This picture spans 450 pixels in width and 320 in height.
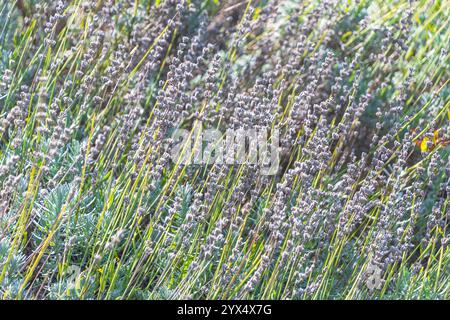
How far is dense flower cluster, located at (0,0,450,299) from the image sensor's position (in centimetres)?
248

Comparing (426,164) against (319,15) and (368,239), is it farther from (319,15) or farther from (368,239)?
(319,15)

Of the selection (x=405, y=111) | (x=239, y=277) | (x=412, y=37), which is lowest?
(x=239, y=277)

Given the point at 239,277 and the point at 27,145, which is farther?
the point at 27,145

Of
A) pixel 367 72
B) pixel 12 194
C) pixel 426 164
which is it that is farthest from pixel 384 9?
pixel 12 194

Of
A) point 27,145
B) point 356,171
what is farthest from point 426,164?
point 27,145

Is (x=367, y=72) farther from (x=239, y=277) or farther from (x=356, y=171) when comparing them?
(x=239, y=277)

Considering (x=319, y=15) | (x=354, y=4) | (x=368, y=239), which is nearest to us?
(x=368, y=239)

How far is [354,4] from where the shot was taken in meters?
3.81

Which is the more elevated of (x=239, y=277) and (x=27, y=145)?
(x=27, y=145)

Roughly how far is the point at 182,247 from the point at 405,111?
1.60 meters

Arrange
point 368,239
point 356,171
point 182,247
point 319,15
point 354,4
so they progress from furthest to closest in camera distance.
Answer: point 354,4 < point 319,15 < point 356,171 < point 368,239 < point 182,247

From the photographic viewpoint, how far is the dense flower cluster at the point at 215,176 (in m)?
2.48

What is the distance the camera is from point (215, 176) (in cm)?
269

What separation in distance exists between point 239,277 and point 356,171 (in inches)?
32.3
